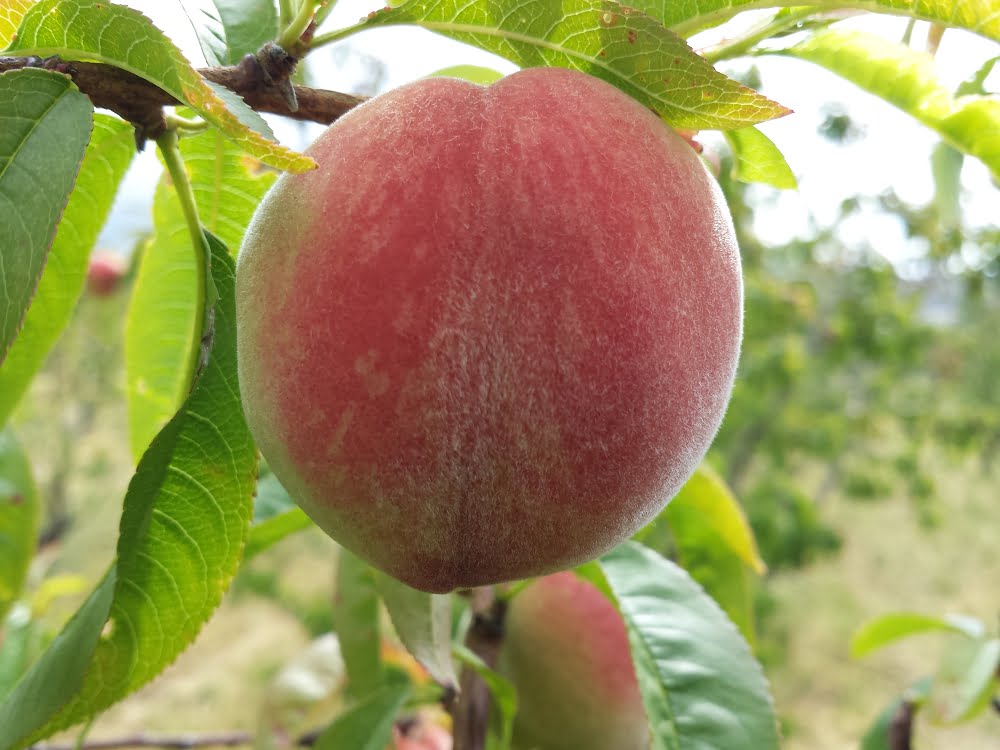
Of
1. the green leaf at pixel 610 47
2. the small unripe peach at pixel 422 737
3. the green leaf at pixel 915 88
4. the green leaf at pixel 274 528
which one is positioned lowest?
the small unripe peach at pixel 422 737

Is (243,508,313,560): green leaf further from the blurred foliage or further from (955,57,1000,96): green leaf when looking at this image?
the blurred foliage

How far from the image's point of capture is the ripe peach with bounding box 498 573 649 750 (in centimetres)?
85

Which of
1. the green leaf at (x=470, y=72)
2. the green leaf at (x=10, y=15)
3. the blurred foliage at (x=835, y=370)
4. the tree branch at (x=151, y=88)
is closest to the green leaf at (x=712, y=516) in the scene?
the green leaf at (x=470, y=72)

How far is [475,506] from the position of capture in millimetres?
360

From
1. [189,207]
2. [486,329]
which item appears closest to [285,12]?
[189,207]

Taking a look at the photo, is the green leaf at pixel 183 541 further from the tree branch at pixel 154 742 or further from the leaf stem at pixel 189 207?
the tree branch at pixel 154 742

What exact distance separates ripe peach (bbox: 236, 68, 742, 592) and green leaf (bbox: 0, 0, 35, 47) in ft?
0.55

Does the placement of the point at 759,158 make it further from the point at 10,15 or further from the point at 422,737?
the point at 422,737

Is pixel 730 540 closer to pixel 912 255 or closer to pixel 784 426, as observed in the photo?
pixel 784 426

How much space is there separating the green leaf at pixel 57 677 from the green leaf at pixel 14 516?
0.55 m

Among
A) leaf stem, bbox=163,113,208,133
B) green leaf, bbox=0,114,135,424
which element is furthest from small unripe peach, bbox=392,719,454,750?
leaf stem, bbox=163,113,208,133

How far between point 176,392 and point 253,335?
13.5 inches

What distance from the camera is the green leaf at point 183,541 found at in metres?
0.46

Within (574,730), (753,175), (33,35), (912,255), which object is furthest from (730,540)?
(912,255)
